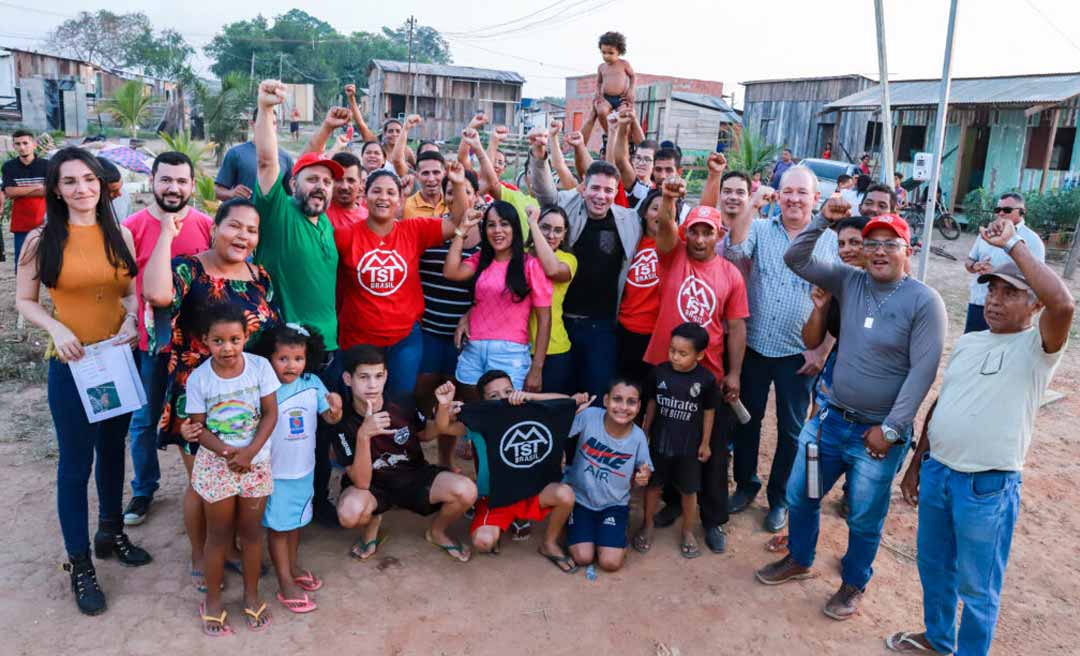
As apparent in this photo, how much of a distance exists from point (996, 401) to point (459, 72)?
34.7m

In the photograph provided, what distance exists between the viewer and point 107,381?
344 centimetres

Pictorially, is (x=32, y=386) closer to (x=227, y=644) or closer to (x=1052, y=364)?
(x=227, y=644)

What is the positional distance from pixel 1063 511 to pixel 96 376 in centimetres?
593

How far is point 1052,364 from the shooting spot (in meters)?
2.95

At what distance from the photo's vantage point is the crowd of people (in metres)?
3.26

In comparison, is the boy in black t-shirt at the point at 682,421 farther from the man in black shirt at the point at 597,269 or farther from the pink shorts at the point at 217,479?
the pink shorts at the point at 217,479

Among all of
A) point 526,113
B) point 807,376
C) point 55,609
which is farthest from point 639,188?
point 526,113

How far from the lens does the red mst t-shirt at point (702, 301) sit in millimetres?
4246

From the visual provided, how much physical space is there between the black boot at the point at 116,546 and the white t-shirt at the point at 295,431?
1024 millimetres

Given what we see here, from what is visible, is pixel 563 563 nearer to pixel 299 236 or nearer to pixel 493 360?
pixel 493 360

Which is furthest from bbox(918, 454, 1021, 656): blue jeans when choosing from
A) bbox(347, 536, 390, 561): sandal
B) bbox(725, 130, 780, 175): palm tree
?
bbox(725, 130, 780, 175): palm tree

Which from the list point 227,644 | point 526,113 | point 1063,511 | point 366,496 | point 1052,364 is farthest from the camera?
point 526,113

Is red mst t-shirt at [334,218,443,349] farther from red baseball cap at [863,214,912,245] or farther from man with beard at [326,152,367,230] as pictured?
red baseball cap at [863,214,912,245]

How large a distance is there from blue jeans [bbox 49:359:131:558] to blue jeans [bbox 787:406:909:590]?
11.5ft
